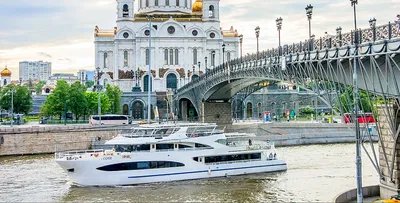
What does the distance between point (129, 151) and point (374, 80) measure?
17345 millimetres

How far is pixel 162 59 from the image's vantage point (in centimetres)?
10050

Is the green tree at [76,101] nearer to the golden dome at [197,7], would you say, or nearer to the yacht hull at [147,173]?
the yacht hull at [147,173]

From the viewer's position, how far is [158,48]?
10000 centimetres

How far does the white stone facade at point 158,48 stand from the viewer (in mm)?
99812

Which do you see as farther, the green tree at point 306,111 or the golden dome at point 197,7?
the golden dome at point 197,7

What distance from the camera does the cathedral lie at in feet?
327

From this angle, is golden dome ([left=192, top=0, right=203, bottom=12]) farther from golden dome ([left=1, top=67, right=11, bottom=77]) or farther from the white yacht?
the white yacht

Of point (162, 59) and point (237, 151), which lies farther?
point (162, 59)

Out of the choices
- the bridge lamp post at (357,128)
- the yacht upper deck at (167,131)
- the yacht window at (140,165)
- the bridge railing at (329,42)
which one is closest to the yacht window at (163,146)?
the yacht upper deck at (167,131)

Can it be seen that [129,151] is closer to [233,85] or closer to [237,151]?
[237,151]

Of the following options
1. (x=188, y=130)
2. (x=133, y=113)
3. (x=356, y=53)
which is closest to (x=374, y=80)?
(x=356, y=53)

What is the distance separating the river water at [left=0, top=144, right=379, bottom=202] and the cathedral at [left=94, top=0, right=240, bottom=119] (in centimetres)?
5931

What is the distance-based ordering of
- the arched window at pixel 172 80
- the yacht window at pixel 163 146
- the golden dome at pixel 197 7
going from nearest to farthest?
the yacht window at pixel 163 146 < the arched window at pixel 172 80 < the golden dome at pixel 197 7

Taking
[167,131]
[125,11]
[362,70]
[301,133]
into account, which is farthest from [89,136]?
[125,11]
